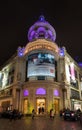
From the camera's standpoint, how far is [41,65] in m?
37.8

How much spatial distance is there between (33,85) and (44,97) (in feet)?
12.1

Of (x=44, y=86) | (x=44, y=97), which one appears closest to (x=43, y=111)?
(x=44, y=97)

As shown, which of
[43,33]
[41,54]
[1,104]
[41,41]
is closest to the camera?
[41,54]

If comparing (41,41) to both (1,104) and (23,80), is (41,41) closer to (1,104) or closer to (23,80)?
(23,80)

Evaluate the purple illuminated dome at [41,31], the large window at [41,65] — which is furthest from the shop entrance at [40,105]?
the purple illuminated dome at [41,31]

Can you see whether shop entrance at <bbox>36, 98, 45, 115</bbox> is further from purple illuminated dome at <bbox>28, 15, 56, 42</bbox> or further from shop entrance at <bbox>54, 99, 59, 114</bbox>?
purple illuminated dome at <bbox>28, 15, 56, 42</bbox>

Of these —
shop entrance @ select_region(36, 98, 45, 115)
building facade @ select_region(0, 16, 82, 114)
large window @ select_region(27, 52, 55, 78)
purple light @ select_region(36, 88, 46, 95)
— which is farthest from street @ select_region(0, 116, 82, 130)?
large window @ select_region(27, 52, 55, 78)

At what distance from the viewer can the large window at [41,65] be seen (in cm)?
3747

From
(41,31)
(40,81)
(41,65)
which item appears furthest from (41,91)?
(41,31)

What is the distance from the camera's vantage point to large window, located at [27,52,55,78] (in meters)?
37.5

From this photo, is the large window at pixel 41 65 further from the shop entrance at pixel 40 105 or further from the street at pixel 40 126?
the street at pixel 40 126

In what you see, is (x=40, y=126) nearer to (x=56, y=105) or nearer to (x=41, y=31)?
(x=56, y=105)

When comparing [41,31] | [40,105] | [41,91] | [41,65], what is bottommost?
[40,105]

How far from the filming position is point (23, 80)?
134ft
